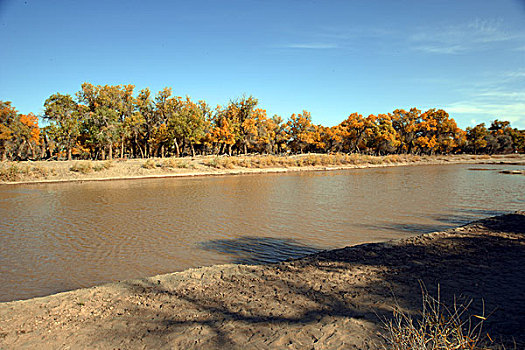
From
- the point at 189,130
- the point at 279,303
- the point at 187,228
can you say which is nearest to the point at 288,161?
the point at 189,130

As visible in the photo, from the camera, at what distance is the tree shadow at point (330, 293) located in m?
3.69

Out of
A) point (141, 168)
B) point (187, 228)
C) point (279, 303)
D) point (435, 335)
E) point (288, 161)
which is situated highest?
point (288, 161)

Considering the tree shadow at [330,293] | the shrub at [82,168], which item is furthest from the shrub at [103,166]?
the tree shadow at [330,293]

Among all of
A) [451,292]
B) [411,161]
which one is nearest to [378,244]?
[451,292]

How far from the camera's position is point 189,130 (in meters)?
45.5

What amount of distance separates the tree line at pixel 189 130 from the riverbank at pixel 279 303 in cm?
4188

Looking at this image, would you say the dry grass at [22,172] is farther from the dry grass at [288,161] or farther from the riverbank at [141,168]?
the dry grass at [288,161]

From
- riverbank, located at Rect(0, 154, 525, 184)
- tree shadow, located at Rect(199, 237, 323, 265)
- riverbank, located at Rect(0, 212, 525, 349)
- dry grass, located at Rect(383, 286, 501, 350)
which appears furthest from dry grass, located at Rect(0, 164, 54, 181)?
dry grass, located at Rect(383, 286, 501, 350)

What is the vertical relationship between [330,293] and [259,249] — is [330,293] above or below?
above

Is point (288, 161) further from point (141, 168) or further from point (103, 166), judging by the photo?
point (103, 166)

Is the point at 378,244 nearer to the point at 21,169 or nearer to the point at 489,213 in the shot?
the point at 489,213

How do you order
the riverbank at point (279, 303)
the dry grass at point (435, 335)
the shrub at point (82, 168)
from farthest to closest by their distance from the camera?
the shrub at point (82, 168) → the riverbank at point (279, 303) → the dry grass at point (435, 335)

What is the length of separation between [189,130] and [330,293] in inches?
1702

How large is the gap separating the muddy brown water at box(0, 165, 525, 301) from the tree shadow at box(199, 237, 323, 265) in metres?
0.02
